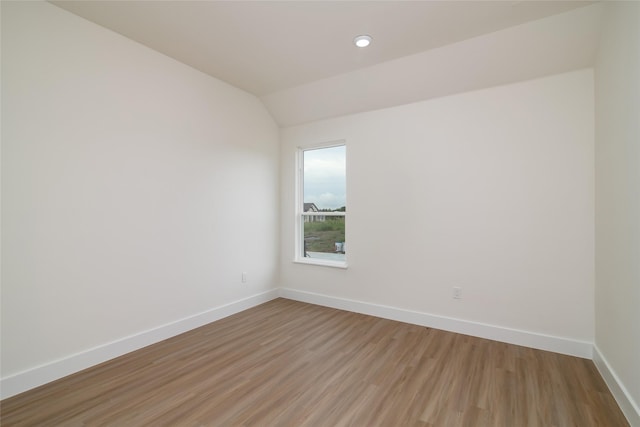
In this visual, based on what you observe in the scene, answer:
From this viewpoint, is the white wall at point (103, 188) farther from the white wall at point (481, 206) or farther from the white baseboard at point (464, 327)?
the white wall at point (481, 206)

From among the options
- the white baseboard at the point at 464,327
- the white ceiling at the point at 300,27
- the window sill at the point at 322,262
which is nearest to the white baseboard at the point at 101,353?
the window sill at the point at 322,262

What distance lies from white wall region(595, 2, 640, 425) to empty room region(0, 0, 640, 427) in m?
0.02

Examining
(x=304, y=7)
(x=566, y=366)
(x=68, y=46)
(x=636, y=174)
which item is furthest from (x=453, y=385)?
(x=68, y=46)

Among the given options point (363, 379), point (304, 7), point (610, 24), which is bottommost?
point (363, 379)

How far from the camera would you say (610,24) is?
2193 millimetres

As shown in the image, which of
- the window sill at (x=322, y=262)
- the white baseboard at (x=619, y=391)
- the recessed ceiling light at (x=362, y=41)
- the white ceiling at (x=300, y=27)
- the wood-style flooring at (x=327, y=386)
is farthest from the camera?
the window sill at (x=322, y=262)

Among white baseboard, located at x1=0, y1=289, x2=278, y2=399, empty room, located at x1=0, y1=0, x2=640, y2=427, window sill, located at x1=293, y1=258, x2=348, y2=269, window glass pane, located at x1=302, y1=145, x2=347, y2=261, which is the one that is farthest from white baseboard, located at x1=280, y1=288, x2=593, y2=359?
white baseboard, located at x1=0, y1=289, x2=278, y2=399

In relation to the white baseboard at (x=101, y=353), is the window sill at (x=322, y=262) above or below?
above

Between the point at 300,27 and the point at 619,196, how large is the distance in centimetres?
272

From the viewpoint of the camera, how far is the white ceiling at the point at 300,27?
229cm

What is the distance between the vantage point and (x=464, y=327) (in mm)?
3188

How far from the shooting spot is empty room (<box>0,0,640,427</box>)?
2.08m

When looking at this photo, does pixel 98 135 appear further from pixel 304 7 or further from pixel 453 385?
pixel 453 385

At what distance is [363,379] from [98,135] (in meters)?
2.98
